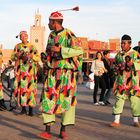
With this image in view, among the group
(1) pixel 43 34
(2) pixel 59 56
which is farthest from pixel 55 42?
(1) pixel 43 34

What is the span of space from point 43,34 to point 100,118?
4401 inches

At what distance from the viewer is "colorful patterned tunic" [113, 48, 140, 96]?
27.1ft

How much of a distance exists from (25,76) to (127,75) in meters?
2.50

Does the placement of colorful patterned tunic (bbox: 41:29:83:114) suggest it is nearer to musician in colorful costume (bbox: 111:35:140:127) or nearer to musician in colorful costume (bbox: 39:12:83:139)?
musician in colorful costume (bbox: 39:12:83:139)

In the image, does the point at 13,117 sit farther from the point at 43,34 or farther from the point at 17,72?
the point at 43,34

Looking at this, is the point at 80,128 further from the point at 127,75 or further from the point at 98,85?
the point at 98,85

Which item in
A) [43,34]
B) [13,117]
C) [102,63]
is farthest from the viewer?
[43,34]

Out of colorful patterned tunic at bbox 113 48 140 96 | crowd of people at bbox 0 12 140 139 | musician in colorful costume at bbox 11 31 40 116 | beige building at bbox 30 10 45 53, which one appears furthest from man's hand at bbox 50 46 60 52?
beige building at bbox 30 10 45 53

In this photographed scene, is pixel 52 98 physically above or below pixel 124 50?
below

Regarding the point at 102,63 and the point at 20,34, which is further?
the point at 102,63

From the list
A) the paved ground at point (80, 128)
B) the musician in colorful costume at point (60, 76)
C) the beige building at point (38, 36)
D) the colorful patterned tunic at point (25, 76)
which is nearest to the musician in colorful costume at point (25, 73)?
the colorful patterned tunic at point (25, 76)

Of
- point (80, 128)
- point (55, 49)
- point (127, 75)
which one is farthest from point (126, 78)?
point (55, 49)

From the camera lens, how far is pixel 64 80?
22.4 ft

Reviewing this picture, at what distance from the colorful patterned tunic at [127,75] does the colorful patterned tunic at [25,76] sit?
215 cm
